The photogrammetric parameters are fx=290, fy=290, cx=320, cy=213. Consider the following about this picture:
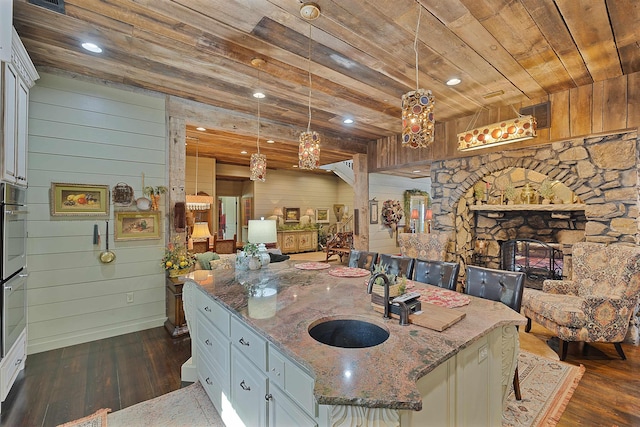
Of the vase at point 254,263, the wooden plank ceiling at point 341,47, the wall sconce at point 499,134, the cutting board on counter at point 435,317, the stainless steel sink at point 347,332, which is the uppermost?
the wooden plank ceiling at point 341,47

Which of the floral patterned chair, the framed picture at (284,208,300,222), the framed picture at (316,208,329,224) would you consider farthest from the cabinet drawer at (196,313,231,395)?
the framed picture at (316,208,329,224)

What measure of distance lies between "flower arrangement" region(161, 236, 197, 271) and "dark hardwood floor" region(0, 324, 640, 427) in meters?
0.84

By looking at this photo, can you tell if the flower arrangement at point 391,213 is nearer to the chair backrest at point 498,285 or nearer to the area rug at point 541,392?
the area rug at point 541,392

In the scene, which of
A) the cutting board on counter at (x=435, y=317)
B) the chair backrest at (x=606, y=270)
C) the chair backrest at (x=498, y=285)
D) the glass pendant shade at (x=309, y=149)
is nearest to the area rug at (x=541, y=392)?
the chair backrest at (x=498, y=285)

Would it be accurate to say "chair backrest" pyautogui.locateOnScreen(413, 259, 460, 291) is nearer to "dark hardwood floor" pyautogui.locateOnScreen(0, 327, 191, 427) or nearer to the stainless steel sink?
the stainless steel sink

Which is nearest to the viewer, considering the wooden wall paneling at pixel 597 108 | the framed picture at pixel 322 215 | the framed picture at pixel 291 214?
the wooden wall paneling at pixel 597 108

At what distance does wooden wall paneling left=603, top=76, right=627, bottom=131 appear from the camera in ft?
10.5

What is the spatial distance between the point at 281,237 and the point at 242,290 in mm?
7493

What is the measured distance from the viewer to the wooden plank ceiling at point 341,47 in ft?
7.10

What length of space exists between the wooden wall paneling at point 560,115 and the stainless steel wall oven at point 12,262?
5724 mm

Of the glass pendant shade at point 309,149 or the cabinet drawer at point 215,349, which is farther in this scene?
the glass pendant shade at point 309,149

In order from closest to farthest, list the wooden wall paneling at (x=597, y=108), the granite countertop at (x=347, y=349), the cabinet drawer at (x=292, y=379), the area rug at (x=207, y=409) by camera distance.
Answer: the granite countertop at (x=347, y=349), the cabinet drawer at (x=292, y=379), the area rug at (x=207, y=409), the wooden wall paneling at (x=597, y=108)

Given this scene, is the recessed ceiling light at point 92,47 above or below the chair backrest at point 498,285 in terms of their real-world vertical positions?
above

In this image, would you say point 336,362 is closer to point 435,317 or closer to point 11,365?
point 435,317
